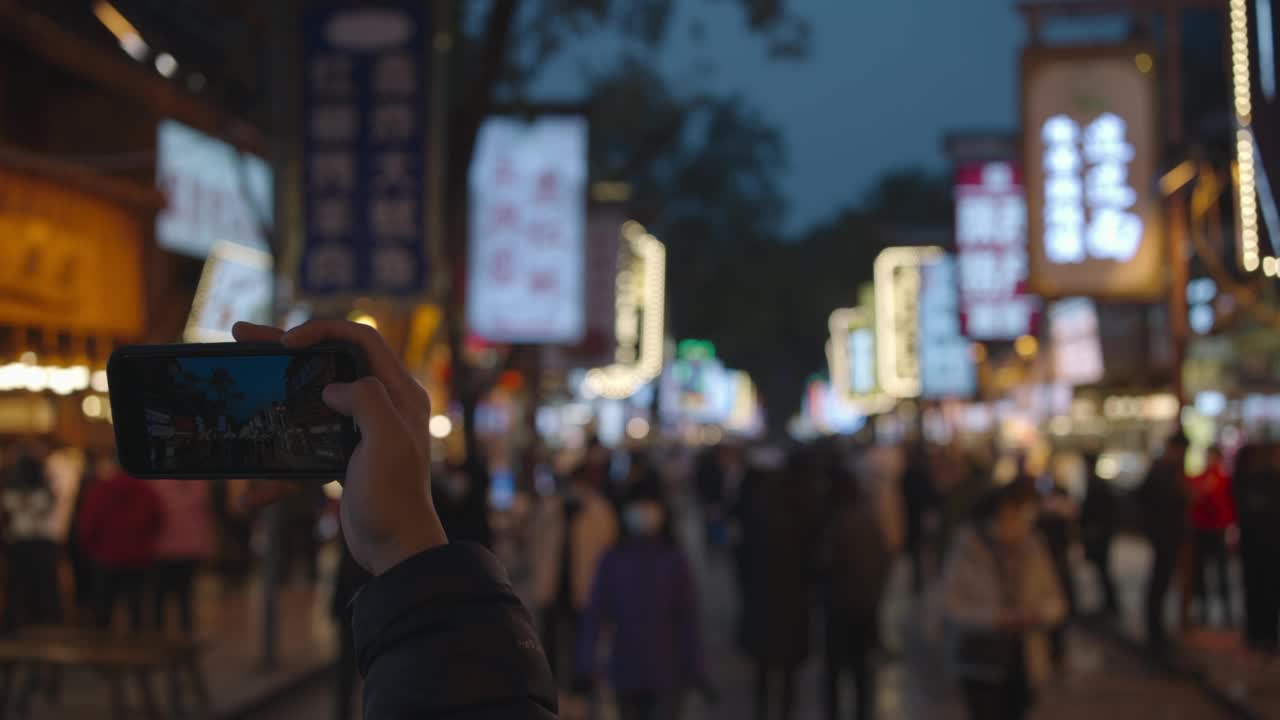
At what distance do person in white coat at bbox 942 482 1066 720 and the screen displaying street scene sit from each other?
23.8ft

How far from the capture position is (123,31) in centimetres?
1786

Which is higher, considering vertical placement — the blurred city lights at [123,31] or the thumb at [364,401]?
the blurred city lights at [123,31]

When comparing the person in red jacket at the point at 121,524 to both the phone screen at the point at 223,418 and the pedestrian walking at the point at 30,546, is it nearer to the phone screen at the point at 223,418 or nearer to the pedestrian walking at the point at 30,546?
the pedestrian walking at the point at 30,546

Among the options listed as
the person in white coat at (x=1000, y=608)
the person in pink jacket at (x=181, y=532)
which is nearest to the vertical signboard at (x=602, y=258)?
the person in pink jacket at (x=181, y=532)

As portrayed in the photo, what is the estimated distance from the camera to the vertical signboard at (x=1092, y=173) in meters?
16.9

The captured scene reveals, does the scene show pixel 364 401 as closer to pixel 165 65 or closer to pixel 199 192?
pixel 165 65

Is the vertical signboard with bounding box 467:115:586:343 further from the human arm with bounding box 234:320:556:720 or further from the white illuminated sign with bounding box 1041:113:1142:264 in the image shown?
the human arm with bounding box 234:320:556:720

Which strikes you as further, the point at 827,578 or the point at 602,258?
the point at 602,258

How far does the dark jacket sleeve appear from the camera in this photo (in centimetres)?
162

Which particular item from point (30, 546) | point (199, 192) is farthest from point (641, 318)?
point (30, 546)

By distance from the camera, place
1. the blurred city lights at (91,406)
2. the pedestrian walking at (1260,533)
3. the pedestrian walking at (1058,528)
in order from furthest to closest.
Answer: the blurred city lights at (91,406) < the pedestrian walking at (1058,528) < the pedestrian walking at (1260,533)

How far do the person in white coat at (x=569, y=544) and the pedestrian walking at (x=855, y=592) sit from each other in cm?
197

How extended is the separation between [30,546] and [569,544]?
5769 mm

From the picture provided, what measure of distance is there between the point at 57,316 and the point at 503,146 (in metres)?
7.45
